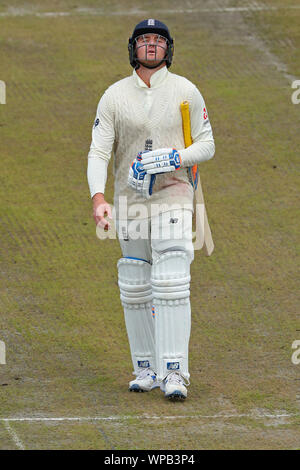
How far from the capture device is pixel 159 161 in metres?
7.40

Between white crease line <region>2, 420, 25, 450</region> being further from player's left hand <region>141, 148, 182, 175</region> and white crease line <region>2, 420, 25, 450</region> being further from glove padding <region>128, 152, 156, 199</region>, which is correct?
player's left hand <region>141, 148, 182, 175</region>

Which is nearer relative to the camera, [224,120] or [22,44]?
[224,120]

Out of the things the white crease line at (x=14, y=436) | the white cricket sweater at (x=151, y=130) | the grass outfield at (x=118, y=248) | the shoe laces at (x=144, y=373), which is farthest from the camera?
the shoe laces at (x=144, y=373)

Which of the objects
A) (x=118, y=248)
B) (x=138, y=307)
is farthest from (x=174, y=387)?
(x=118, y=248)

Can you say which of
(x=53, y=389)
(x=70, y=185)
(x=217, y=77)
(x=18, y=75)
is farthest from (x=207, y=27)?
(x=53, y=389)

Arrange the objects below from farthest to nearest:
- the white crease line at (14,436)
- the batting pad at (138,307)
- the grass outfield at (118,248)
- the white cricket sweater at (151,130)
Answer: the batting pad at (138,307) < the white cricket sweater at (151,130) < the grass outfield at (118,248) < the white crease line at (14,436)

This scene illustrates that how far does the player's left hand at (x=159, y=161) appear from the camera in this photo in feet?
24.3

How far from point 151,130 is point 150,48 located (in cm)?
53

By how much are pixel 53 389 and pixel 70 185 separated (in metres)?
4.59

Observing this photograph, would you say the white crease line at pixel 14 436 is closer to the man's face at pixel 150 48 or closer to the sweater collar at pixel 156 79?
the sweater collar at pixel 156 79

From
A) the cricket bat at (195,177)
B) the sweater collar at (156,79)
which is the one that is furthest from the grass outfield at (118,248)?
the sweater collar at (156,79)

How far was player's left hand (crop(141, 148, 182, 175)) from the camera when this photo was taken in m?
7.41

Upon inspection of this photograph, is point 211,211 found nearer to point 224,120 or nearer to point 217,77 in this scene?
point 224,120

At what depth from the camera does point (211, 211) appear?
11625 mm
